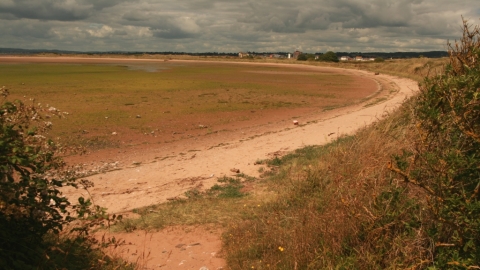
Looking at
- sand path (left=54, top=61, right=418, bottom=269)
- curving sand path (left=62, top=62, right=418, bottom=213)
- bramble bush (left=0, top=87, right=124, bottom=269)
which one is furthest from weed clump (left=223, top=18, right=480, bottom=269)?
curving sand path (left=62, top=62, right=418, bottom=213)

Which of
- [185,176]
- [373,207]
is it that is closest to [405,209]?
[373,207]

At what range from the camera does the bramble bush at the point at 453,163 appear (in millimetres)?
2979

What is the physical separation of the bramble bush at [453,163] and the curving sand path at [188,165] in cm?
527

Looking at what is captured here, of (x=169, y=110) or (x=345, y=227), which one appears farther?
(x=169, y=110)

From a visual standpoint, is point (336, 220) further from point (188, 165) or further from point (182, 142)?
point (182, 142)

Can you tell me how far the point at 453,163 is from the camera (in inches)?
121

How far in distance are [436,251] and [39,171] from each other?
3521 mm

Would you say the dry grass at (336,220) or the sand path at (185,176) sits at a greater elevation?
the dry grass at (336,220)

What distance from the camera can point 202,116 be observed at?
20594mm

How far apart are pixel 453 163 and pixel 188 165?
28.5 ft

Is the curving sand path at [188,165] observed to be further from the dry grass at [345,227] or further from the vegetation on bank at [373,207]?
the vegetation on bank at [373,207]

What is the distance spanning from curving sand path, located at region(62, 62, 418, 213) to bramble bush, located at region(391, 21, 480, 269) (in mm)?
5271

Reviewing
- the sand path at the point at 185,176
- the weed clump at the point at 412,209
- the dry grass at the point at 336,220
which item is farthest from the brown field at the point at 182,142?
the weed clump at the point at 412,209

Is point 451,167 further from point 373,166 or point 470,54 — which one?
point 373,166
